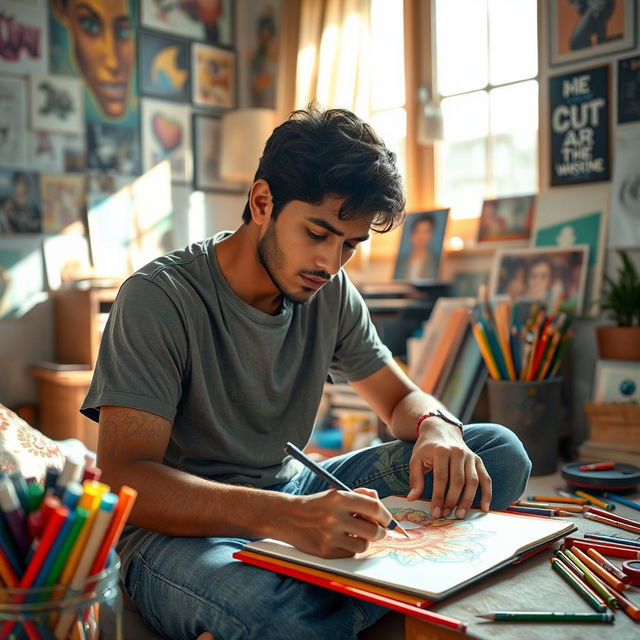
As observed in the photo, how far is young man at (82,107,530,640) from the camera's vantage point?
1.05 metres

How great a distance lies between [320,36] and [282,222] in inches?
90.2

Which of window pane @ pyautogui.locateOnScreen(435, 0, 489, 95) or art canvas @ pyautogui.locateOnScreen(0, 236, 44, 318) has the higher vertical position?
window pane @ pyautogui.locateOnScreen(435, 0, 489, 95)

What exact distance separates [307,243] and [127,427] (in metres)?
0.46

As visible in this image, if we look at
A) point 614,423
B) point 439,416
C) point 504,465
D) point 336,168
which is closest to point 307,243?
point 336,168

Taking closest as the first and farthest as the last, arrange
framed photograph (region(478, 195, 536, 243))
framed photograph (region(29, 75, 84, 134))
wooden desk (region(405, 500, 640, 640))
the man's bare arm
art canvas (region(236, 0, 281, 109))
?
wooden desk (region(405, 500, 640, 640)) → the man's bare arm → framed photograph (region(478, 195, 536, 243)) → framed photograph (region(29, 75, 84, 134)) → art canvas (region(236, 0, 281, 109))

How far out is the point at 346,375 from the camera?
170cm

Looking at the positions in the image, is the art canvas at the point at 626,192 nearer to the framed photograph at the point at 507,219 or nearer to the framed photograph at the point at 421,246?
the framed photograph at the point at 507,219

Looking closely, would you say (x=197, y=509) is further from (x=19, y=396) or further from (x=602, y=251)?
(x=19, y=396)

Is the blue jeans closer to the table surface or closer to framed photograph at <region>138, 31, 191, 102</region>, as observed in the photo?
the table surface

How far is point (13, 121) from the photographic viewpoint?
118 inches

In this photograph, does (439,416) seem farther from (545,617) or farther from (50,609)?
(50,609)

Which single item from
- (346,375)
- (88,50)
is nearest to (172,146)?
(88,50)

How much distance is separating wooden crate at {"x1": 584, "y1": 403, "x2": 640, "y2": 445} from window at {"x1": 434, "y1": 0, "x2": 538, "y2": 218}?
0.94 meters

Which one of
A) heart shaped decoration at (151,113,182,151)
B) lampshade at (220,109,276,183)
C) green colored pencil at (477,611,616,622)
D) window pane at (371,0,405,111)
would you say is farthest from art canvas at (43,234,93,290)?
green colored pencil at (477,611,616,622)
